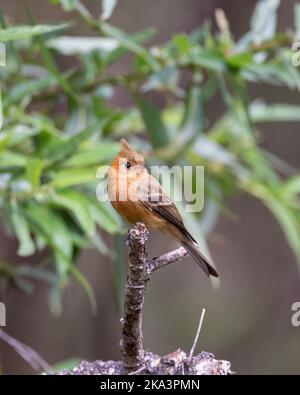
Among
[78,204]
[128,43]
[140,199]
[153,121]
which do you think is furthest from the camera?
[153,121]

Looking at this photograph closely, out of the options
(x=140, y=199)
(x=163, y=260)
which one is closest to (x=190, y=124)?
(x=140, y=199)

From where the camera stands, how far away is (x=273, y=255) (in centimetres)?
846

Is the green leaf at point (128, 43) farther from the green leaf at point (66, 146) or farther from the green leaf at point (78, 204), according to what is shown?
the green leaf at point (78, 204)

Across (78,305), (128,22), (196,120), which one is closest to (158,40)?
(128,22)

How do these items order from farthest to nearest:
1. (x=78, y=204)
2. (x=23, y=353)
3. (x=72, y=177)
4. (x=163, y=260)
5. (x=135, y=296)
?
(x=72, y=177) < (x=78, y=204) < (x=23, y=353) < (x=163, y=260) < (x=135, y=296)

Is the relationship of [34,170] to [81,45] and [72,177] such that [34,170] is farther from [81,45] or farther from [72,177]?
[81,45]

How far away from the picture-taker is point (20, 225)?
149 inches

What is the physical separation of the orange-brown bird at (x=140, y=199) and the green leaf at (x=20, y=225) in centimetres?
55

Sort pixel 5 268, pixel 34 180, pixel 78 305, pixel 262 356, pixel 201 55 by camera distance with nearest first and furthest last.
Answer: pixel 34 180
pixel 201 55
pixel 5 268
pixel 78 305
pixel 262 356

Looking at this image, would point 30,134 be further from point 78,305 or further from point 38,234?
point 78,305

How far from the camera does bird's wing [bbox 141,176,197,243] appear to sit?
3.34 meters

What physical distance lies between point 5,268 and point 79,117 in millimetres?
872

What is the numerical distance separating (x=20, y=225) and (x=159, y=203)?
2.33 feet

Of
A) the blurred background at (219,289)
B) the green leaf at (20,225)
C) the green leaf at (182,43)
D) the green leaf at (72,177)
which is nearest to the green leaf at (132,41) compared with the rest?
the green leaf at (182,43)
